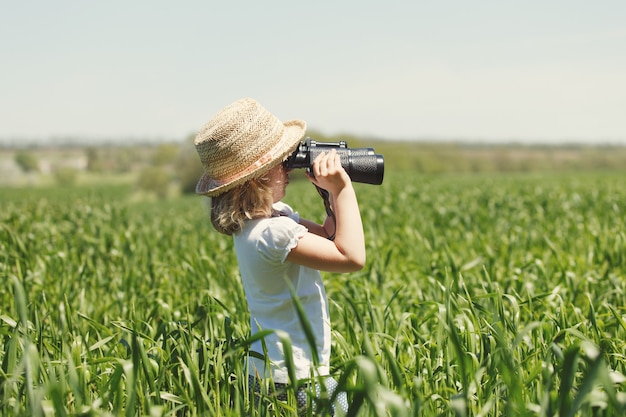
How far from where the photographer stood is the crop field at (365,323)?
1693mm

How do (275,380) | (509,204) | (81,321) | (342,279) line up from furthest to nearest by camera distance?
(509,204) < (342,279) < (81,321) < (275,380)

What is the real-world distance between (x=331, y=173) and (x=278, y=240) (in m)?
0.28

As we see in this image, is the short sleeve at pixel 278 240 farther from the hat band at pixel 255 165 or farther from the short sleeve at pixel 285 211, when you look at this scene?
the short sleeve at pixel 285 211

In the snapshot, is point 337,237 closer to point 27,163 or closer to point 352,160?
point 352,160

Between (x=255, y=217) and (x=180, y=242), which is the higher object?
(x=255, y=217)

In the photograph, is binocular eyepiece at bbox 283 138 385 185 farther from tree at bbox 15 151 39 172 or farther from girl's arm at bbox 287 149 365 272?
tree at bbox 15 151 39 172

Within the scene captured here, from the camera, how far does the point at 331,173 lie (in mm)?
2143

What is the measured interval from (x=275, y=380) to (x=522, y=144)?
103 meters

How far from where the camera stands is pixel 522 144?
100125 mm

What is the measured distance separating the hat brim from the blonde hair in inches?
1.3

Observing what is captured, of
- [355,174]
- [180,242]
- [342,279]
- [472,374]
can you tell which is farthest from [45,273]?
[472,374]

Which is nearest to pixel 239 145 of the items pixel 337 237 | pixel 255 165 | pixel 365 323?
pixel 255 165

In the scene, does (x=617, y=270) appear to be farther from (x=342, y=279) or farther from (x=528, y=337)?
(x=528, y=337)

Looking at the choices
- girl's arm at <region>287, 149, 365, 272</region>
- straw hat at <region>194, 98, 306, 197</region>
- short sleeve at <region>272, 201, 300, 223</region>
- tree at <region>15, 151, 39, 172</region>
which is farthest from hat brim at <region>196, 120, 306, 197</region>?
tree at <region>15, 151, 39, 172</region>
